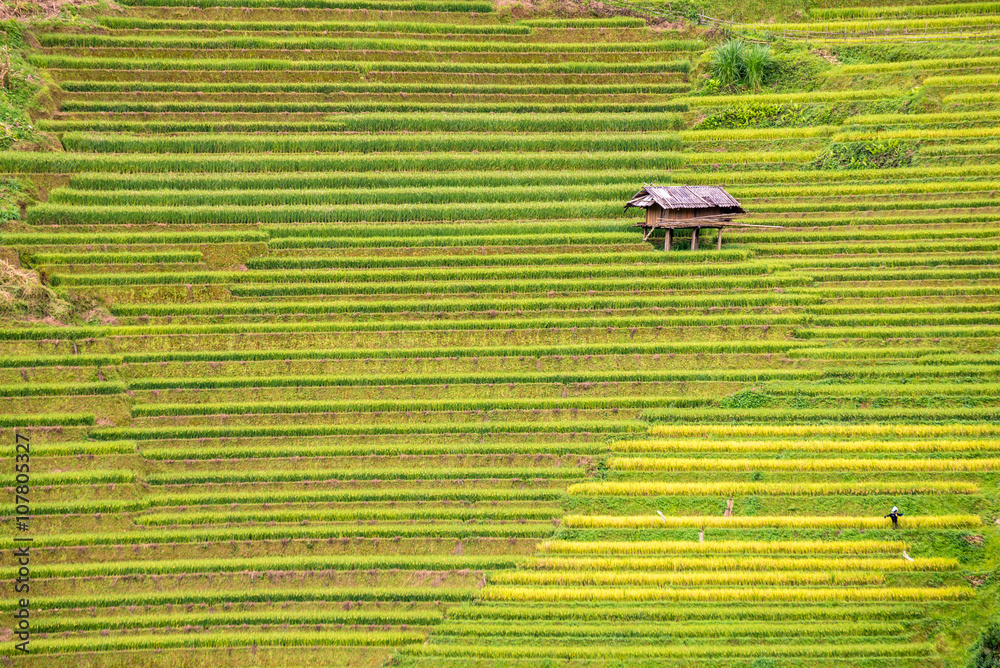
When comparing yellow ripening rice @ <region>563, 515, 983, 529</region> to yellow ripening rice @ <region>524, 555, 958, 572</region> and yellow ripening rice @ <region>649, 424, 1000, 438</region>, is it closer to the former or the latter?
yellow ripening rice @ <region>524, 555, 958, 572</region>

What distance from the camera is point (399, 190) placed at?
3170 cm

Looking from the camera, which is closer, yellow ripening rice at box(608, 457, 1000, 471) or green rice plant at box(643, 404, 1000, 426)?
yellow ripening rice at box(608, 457, 1000, 471)

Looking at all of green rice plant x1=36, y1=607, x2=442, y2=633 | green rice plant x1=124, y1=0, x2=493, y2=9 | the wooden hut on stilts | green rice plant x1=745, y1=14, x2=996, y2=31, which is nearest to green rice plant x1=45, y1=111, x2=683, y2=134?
the wooden hut on stilts

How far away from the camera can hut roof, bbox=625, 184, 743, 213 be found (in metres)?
28.8

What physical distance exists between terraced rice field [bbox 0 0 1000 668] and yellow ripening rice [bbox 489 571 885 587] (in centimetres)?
7

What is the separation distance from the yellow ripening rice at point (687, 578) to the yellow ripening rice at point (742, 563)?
0.14 m

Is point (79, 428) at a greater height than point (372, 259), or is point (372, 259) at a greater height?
point (372, 259)

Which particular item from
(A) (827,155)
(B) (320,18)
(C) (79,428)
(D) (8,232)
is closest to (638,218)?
(A) (827,155)

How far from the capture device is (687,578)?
2227 centimetres

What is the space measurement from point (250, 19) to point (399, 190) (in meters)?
12.2

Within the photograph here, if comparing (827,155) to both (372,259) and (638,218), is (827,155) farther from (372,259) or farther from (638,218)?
(372,259)

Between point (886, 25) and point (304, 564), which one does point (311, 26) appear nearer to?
point (304, 564)

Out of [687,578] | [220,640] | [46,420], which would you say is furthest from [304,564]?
[687,578]

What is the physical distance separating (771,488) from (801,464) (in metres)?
1.29
